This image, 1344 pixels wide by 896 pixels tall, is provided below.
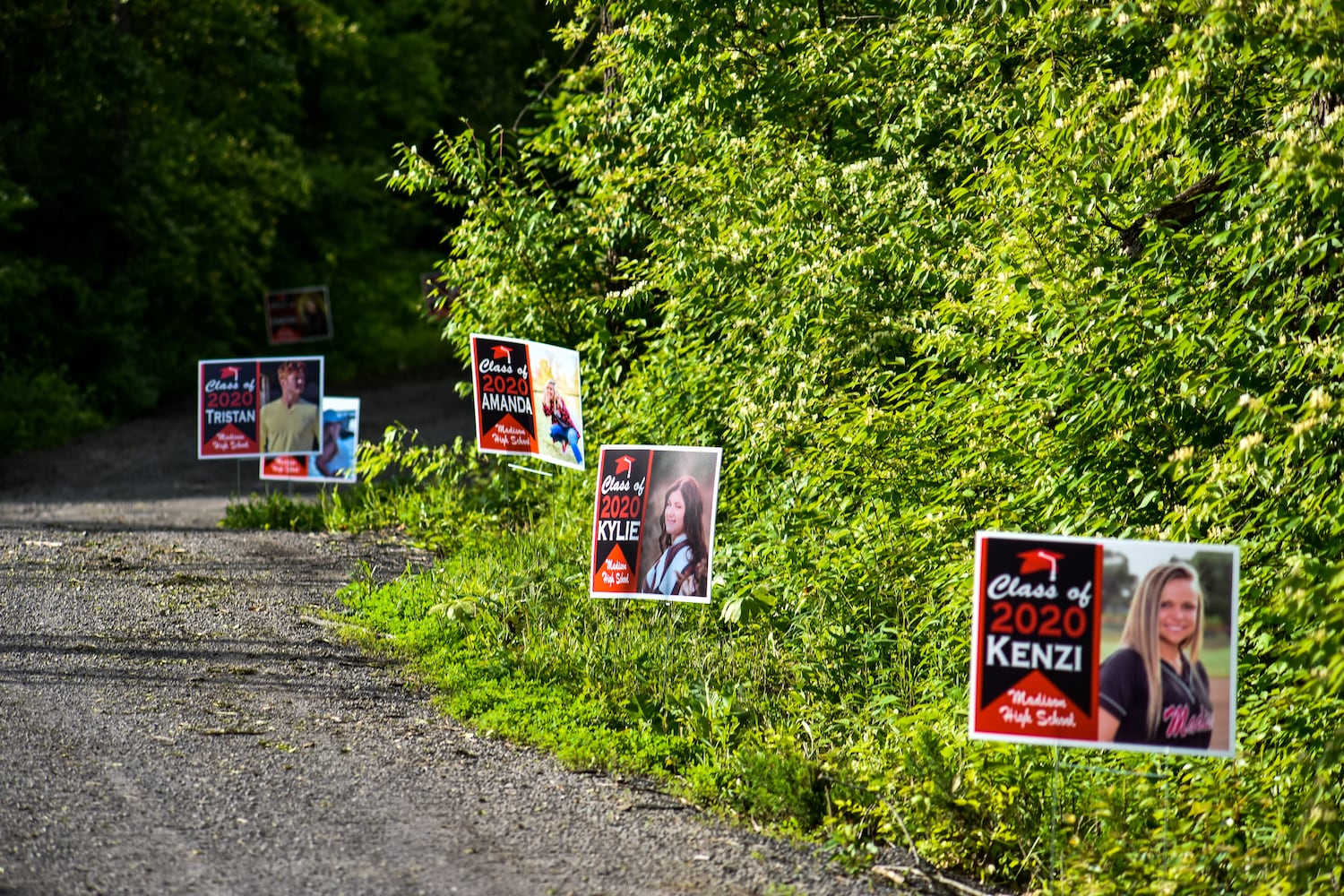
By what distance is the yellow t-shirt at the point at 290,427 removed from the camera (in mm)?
13719

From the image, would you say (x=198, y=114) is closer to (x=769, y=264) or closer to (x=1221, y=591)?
(x=769, y=264)

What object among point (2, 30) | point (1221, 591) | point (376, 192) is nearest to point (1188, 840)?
point (1221, 591)

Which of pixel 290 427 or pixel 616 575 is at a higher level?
pixel 290 427

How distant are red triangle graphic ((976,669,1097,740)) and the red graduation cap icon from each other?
381 mm

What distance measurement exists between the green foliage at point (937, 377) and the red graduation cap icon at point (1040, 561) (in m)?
0.68

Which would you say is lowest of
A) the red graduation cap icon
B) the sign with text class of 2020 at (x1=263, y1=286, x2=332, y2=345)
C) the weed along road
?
the weed along road

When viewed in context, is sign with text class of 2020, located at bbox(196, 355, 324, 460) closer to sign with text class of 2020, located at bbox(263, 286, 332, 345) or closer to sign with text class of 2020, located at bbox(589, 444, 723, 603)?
sign with text class of 2020, located at bbox(589, 444, 723, 603)

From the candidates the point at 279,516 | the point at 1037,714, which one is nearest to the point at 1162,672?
the point at 1037,714

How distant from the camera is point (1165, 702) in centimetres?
506

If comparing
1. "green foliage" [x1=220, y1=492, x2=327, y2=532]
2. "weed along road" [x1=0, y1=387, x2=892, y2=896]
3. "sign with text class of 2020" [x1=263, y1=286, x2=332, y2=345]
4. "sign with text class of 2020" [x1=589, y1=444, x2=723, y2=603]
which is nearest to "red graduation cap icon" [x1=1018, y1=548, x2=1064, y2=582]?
"weed along road" [x1=0, y1=387, x2=892, y2=896]

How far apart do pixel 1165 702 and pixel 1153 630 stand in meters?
0.26

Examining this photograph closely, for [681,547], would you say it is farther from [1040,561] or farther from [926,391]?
[1040,561]

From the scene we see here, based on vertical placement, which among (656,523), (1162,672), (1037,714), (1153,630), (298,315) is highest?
(298,315)

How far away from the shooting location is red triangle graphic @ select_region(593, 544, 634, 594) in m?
7.88
